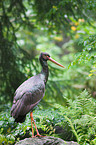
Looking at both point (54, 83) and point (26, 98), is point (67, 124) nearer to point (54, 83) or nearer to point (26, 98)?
point (26, 98)

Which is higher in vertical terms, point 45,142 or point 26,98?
point 26,98

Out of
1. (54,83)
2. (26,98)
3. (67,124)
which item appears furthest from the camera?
(54,83)

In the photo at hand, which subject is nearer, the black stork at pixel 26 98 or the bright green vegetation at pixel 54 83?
the black stork at pixel 26 98

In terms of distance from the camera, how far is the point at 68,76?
7102 mm

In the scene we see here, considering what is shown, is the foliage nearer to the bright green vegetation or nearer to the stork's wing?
the bright green vegetation

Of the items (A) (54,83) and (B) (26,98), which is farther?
(A) (54,83)

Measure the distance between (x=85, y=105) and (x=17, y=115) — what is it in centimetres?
120

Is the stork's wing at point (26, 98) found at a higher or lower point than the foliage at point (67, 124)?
higher

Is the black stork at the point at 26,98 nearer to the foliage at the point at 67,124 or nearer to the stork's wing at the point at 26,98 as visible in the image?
the stork's wing at the point at 26,98

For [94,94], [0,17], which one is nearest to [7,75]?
[0,17]

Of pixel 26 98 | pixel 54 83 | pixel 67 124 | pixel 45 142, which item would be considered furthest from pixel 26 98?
pixel 54 83

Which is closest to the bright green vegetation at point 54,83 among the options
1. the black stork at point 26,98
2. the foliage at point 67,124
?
the foliage at point 67,124

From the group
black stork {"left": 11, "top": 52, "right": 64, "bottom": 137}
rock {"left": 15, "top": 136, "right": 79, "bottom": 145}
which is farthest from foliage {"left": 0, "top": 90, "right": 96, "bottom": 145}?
black stork {"left": 11, "top": 52, "right": 64, "bottom": 137}

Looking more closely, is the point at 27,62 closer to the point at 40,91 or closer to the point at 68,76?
the point at 40,91
